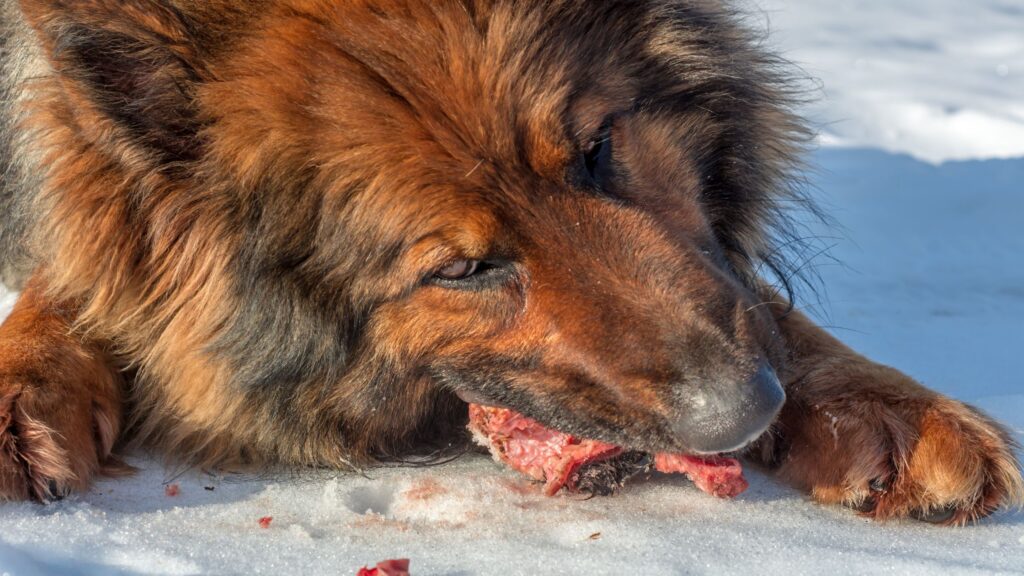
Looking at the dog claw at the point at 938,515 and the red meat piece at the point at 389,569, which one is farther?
the dog claw at the point at 938,515

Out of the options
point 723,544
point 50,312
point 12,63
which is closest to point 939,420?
point 723,544

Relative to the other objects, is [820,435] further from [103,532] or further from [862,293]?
[862,293]

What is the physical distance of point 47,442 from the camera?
2891 mm

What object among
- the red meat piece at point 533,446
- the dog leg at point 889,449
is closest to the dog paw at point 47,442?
the red meat piece at point 533,446

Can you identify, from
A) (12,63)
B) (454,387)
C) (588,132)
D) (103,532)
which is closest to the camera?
(103,532)

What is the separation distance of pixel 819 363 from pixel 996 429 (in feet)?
1.76

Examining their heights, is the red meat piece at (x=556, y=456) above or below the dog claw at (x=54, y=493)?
below

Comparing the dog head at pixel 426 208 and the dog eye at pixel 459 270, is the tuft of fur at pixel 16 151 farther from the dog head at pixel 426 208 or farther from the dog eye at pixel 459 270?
the dog eye at pixel 459 270

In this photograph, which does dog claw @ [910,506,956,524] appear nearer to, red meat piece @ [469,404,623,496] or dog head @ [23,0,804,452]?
dog head @ [23,0,804,452]

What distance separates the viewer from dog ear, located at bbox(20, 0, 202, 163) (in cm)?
276

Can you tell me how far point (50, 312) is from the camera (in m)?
3.42

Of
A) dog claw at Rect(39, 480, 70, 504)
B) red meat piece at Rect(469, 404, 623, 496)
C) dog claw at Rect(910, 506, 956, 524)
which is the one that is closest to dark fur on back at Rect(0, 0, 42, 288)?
dog claw at Rect(39, 480, 70, 504)

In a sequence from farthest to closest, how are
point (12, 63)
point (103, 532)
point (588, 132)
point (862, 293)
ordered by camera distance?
point (862, 293) < point (12, 63) < point (588, 132) < point (103, 532)

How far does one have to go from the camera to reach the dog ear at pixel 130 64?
9.07 feet
